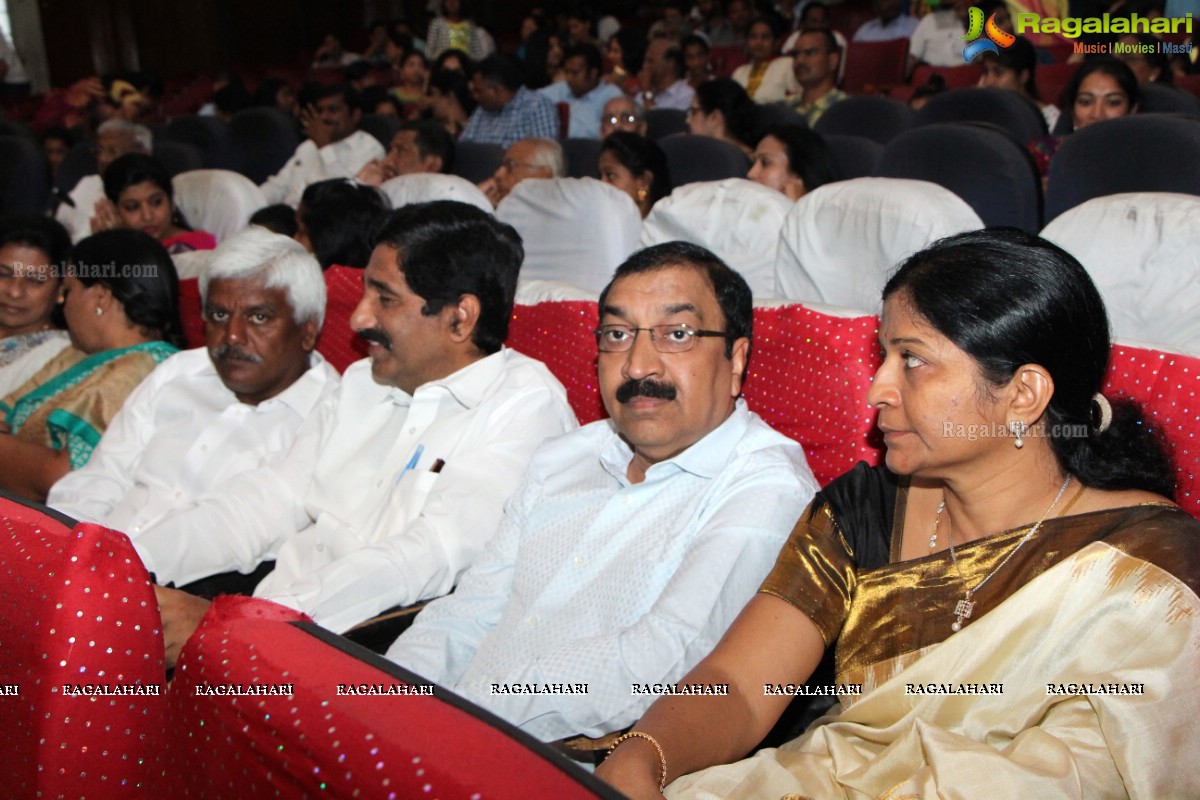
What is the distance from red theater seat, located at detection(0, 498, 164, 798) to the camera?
0.85 m

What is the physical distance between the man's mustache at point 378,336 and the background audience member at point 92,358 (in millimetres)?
864

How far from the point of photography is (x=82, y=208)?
515cm

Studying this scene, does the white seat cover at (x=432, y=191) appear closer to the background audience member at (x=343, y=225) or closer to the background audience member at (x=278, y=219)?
the background audience member at (x=343, y=225)

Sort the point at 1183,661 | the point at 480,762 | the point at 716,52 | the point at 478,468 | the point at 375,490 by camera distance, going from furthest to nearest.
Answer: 1. the point at 716,52
2. the point at 375,490
3. the point at 478,468
4. the point at 1183,661
5. the point at 480,762

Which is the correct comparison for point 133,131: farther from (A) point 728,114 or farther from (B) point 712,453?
(B) point 712,453

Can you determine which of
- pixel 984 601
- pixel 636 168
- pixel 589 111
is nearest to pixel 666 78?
pixel 589 111

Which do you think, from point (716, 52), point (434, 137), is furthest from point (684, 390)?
point (716, 52)

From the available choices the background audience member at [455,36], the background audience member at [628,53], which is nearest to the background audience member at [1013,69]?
the background audience member at [628,53]

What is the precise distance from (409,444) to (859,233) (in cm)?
101

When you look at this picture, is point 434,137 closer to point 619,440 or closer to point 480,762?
point 619,440

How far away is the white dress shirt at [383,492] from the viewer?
1795 mm

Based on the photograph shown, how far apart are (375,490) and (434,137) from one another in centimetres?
311

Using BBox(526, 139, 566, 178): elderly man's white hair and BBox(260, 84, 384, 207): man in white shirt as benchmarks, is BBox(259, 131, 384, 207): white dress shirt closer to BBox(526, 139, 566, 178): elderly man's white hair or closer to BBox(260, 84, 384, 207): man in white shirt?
BBox(260, 84, 384, 207): man in white shirt

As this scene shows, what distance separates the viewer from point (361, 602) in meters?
1.78
